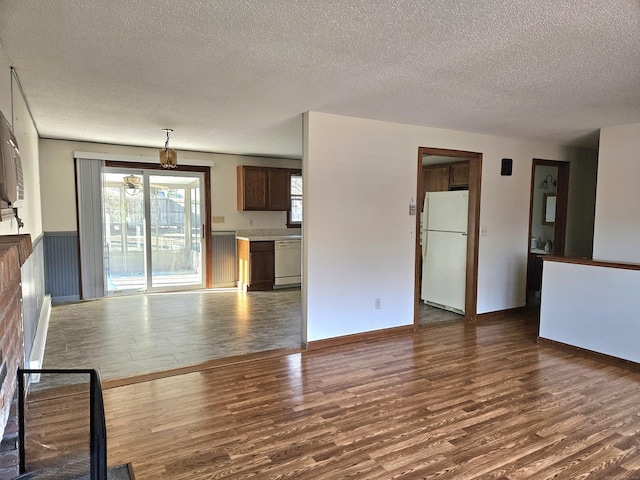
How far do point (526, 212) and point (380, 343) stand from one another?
2702mm

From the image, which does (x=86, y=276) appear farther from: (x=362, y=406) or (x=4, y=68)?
(x=362, y=406)

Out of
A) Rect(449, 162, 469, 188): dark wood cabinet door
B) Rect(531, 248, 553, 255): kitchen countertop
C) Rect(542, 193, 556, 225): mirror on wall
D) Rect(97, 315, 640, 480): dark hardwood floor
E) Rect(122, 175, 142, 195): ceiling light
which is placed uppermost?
Rect(449, 162, 469, 188): dark wood cabinet door

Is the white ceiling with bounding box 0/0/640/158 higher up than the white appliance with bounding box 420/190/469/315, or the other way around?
the white ceiling with bounding box 0/0/640/158

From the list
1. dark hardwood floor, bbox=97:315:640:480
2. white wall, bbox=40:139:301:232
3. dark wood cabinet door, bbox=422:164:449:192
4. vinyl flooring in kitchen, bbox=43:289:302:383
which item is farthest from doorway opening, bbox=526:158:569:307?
white wall, bbox=40:139:301:232

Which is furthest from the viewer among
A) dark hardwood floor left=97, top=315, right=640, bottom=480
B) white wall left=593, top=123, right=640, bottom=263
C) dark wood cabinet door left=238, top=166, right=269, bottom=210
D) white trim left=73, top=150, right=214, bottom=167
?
dark wood cabinet door left=238, top=166, right=269, bottom=210

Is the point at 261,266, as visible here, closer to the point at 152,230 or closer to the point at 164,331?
the point at 152,230

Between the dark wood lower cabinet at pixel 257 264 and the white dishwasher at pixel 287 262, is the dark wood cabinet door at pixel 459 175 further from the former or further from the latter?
the dark wood lower cabinet at pixel 257 264

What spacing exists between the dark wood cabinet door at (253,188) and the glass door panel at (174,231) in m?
0.67

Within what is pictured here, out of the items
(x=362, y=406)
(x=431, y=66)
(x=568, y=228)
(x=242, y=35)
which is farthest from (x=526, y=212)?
(x=242, y=35)

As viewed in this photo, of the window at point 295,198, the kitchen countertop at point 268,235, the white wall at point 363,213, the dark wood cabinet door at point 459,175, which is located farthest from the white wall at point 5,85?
the dark wood cabinet door at point 459,175

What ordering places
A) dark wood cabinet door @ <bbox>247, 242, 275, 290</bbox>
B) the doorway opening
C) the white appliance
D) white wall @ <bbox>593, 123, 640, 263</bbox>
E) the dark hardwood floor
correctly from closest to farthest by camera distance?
the dark hardwood floor, white wall @ <bbox>593, 123, 640, 263</bbox>, the white appliance, the doorway opening, dark wood cabinet door @ <bbox>247, 242, 275, 290</bbox>

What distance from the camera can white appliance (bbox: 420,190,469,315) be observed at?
5.10 metres

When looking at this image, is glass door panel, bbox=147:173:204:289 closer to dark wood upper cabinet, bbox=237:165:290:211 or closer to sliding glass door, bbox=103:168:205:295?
sliding glass door, bbox=103:168:205:295

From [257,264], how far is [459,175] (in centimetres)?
347
